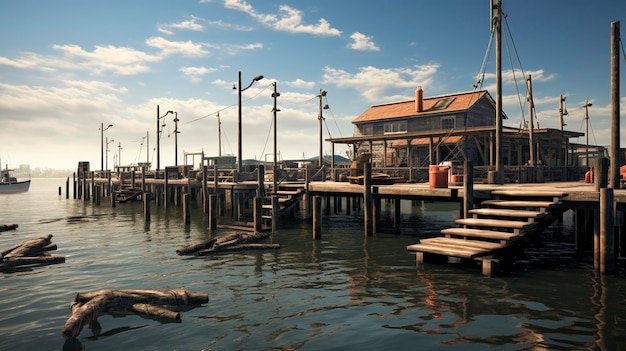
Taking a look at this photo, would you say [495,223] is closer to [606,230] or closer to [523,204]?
[523,204]

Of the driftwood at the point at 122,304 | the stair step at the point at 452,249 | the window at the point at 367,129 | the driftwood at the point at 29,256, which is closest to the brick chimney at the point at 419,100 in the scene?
the window at the point at 367,129

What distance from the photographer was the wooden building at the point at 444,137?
28125 mm

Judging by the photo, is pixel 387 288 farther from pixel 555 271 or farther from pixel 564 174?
pixel 564 174

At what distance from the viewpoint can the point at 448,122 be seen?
114ft

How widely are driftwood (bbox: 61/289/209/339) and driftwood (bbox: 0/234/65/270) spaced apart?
20.5 ft

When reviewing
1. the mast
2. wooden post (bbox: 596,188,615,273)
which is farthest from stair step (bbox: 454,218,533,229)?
the mast

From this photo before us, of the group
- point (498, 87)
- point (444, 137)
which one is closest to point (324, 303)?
point (498, 87)

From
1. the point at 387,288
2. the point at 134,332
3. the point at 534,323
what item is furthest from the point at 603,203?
the point at 134,332

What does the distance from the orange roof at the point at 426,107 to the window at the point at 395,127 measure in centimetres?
63

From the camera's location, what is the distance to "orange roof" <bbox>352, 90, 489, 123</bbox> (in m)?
34.9

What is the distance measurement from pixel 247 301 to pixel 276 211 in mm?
9919

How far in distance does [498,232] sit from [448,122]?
24.5 metres

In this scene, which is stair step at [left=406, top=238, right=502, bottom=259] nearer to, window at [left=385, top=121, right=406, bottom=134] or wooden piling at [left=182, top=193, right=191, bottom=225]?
wooden piling at [left=182, top=193, right=191, bottom=225]

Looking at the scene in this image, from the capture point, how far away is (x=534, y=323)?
7809 mm
